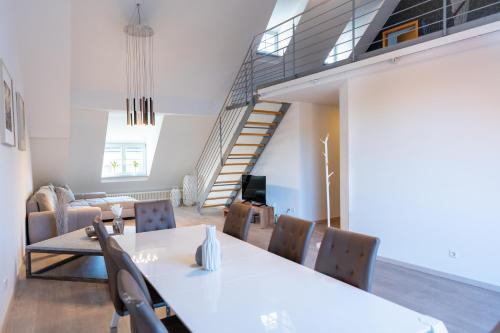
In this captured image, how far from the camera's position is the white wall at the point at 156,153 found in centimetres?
671

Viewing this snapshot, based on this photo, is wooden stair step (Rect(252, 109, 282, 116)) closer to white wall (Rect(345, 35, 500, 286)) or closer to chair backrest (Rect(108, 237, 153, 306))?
white wall (Rect(345, 35, 500, 286))

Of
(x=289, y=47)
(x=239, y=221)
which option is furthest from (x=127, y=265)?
(x=289, y=47)

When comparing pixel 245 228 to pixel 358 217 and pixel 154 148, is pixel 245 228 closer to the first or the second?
pixel 358 217

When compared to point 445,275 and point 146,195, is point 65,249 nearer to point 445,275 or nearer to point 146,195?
point 445,275

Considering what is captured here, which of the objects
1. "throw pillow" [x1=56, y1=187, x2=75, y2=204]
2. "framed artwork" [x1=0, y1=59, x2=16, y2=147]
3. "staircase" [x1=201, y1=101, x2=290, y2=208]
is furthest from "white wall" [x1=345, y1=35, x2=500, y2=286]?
"throw pillow" [x1=56, y1=187, x2=75, y2=204]

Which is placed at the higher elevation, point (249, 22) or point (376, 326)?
point (249, 22)

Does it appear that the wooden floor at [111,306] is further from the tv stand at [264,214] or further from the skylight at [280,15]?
the skylight at [280,15]

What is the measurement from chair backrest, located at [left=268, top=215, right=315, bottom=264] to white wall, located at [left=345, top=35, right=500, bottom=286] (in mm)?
2042

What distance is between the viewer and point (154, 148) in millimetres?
7977

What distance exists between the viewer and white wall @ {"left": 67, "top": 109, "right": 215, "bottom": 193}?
22.0 feet

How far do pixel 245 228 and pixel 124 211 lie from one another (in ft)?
14.9

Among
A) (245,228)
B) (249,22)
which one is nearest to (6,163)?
(245,228)

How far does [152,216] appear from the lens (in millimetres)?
3799

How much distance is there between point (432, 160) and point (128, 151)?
7027 mm
